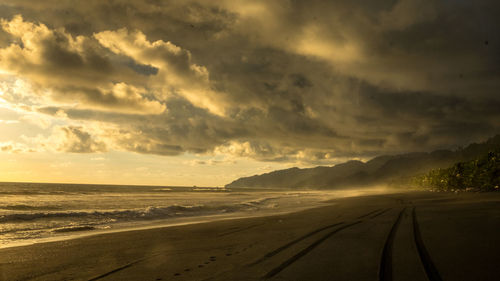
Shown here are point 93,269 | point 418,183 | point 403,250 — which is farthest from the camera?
point 418,183

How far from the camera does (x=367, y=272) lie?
21.9ft

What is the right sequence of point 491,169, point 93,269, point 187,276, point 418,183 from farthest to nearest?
point 418,183 < point 491,169 < point 93,269 < point 187,276

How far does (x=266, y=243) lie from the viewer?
10516 millimetres

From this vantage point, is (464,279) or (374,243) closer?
(464,279)

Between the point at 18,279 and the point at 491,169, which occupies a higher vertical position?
the point at 491,169

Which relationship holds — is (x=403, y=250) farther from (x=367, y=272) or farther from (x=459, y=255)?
(x=367, y=272)

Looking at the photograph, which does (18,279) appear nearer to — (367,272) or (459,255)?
(367,272)

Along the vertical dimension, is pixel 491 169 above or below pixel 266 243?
above

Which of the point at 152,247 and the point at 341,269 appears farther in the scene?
the point at 152,247

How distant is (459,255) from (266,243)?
577 centimetres

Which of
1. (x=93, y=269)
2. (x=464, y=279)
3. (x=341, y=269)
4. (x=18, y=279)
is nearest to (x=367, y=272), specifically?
(x=341, y=269)

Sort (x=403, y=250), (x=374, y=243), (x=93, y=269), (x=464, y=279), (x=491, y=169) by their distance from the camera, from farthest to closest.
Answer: (x=491, y=169)
(x=374, y=243)
(x=403, y=250)
(x=93, y=269)
(x=464, y=279)

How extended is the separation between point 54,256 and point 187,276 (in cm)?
546

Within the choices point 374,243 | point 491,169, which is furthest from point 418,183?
point 374,243
